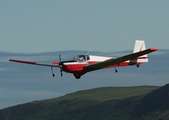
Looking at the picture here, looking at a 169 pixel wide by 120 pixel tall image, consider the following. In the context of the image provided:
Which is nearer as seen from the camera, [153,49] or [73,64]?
[153,49]

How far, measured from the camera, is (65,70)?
82688 mm

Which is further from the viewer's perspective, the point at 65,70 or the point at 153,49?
the point at 65,70

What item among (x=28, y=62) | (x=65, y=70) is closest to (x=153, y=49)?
(x=65, y=70)

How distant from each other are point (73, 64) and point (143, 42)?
48.3 ft

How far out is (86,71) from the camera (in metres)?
83.2

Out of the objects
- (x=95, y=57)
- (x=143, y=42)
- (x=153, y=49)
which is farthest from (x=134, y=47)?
(x=153, y=49)

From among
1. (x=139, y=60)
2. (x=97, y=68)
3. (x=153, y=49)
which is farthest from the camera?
(x=139, y=60)

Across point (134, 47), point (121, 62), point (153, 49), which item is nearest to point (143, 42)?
point (134, 47)

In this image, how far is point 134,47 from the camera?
92438 millimetres

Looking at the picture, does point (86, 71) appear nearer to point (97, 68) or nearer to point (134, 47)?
point (97, 68)

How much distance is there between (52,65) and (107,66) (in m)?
7.91

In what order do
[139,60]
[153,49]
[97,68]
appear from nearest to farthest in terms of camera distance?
[153,49]
[97,68]
[139,60]

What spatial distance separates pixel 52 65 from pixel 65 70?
2.72 metres

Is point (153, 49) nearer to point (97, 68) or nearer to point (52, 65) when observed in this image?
point (97, 68)
